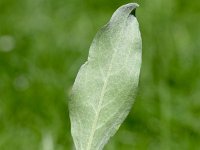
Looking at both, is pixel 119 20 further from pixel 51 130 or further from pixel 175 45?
pixel 175 45

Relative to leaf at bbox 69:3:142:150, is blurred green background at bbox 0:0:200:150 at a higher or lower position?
lower

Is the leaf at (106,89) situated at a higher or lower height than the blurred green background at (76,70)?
higher

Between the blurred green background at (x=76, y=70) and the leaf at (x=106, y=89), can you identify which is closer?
the leaf at (x=106, y=89)

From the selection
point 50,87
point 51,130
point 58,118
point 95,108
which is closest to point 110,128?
point 95,108

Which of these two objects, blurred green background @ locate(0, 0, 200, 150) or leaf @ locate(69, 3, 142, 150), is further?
blurred green background @ locate(0, 0, 200, 150)
